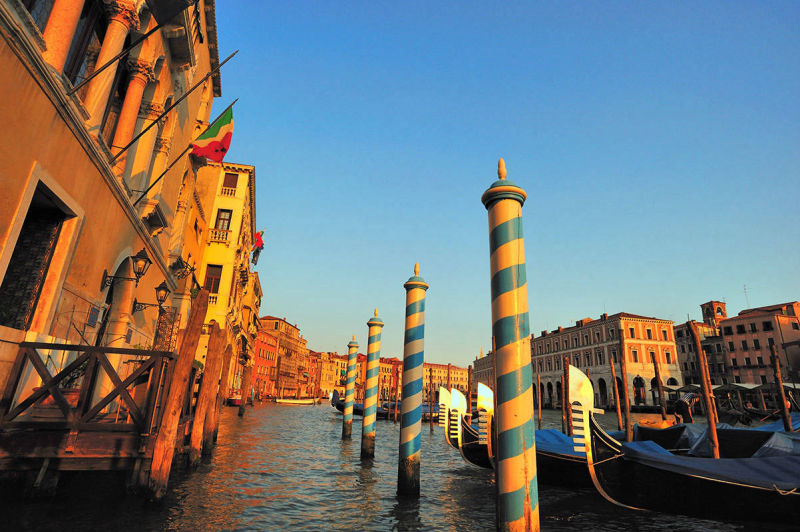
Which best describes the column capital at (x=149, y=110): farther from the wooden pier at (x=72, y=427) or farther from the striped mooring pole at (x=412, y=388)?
the striped mooring pole at (x=412, y=388)

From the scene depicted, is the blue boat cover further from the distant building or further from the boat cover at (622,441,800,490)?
the distant building

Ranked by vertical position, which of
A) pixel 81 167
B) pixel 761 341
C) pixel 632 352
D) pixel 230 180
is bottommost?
pixel 81 167

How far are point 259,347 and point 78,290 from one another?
47.9m

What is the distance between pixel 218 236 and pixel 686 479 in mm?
22331

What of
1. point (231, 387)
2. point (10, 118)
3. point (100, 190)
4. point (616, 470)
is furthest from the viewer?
point (231, 387)

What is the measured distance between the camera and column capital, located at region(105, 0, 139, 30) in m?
6.74

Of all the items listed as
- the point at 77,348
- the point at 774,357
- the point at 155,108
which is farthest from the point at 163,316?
the point at 774,357

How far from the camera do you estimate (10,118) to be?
4.25m

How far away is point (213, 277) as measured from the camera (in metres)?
22.2

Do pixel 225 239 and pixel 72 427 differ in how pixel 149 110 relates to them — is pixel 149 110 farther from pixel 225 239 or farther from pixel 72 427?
pixel 225 239

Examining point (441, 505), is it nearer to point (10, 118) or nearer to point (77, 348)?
point (77, 348)

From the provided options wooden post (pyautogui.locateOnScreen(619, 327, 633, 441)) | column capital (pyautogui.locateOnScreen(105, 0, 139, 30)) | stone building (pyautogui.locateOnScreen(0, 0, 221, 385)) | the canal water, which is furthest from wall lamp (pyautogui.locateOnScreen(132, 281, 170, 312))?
wooden post (pyautogui.locateOnScreen(619, 327, 633, 441))

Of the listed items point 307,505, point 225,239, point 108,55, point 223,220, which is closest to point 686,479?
point 307,505

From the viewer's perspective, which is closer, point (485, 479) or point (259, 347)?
point (485, 479)
